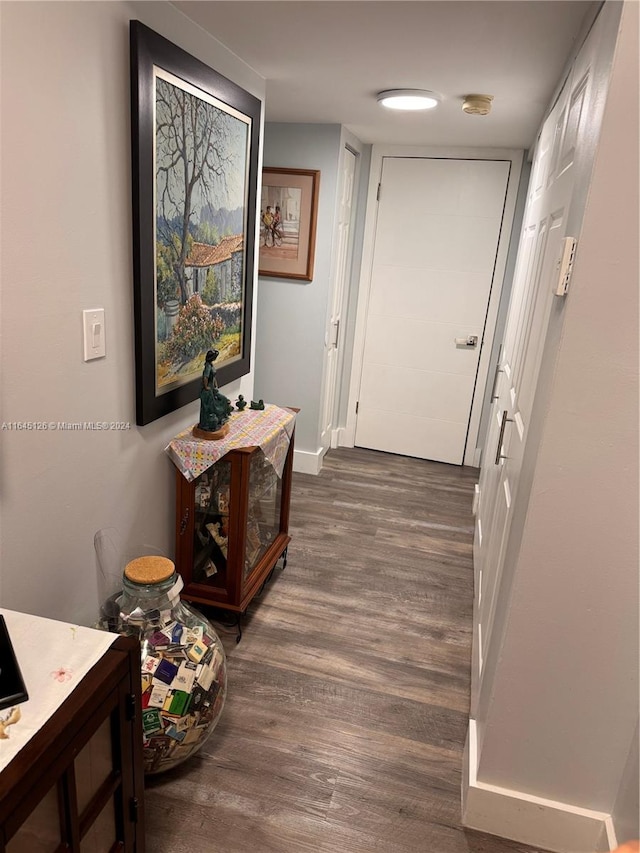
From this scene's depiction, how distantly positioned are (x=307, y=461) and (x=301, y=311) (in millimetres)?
1002

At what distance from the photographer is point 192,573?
2.28 m

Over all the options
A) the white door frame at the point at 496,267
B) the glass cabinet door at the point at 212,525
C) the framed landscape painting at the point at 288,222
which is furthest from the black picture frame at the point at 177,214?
the white door frame at the point at 496,267

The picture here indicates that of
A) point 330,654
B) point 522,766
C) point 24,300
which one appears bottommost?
point 330,654

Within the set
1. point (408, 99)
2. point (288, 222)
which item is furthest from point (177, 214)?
point (288, 222)

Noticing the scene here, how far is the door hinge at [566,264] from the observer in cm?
122

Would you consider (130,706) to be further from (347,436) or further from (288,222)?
(347,436)

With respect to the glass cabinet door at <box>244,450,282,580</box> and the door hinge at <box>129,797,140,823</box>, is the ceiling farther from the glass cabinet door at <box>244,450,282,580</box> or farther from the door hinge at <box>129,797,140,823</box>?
the door hinge at <box>129,797,140,823</box>

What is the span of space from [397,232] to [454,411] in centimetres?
132

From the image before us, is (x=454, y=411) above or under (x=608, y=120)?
under

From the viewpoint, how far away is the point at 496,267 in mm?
3891

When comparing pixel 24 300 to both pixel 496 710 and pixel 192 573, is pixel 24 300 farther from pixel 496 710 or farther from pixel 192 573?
pixel 496 710

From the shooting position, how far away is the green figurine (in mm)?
2104

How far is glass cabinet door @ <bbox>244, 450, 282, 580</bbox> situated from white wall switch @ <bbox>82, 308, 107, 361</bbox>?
27.5 inches

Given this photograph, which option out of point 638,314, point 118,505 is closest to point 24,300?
point 118,505
